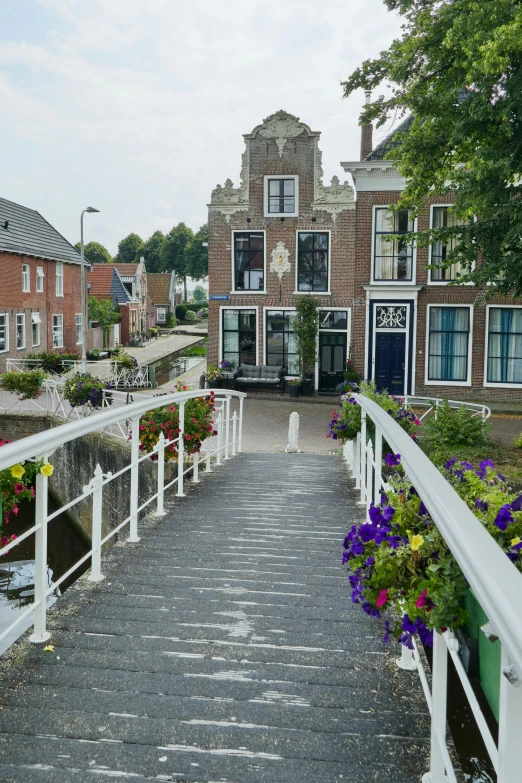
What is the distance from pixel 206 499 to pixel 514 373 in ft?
58.4

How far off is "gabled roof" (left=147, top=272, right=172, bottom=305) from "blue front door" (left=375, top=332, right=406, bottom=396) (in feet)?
187

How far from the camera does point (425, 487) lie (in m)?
2.24

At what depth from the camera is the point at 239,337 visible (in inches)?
949

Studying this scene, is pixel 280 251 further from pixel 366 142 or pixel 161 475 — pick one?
pixel 161 475

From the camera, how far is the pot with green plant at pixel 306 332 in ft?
74.8

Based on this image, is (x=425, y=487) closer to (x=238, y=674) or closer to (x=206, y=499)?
(x=238, y=674)

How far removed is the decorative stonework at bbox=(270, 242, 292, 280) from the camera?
23375 mm

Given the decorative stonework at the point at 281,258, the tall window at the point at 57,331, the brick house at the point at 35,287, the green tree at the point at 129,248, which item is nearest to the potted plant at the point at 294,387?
the decorative stonework at the point at 281,258

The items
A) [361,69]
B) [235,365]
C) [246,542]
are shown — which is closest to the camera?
[246,542]

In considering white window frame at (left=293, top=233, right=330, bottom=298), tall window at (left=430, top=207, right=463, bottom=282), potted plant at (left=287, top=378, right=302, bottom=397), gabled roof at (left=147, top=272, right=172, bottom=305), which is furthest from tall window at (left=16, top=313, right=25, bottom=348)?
gabled roof at (left=147, top=272, right=172, bottom=305)

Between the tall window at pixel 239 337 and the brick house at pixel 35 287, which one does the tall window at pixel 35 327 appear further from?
the tall window at pixel 239 337

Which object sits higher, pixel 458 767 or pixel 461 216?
pixel 461 216

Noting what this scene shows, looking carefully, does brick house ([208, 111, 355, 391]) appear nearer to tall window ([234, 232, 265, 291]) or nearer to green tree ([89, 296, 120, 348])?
tall window ([234, 232, 265, 291])

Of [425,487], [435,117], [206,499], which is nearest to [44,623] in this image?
[425,487]
